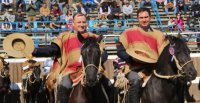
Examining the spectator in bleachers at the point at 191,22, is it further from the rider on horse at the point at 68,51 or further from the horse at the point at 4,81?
the rider on horse at the point at 68,51

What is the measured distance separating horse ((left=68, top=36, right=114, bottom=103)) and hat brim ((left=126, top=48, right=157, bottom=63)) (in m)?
0.61

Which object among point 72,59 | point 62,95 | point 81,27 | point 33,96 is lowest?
point 33,96

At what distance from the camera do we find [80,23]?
8359 millimetres

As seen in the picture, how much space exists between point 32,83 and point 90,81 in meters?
9.99

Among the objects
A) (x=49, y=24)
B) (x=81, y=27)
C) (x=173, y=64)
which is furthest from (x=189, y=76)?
(x=49, y=24)

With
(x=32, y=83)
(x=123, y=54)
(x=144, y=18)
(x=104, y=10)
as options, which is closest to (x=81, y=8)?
(x=104, y=10)

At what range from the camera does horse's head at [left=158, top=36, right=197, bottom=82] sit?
7.66m

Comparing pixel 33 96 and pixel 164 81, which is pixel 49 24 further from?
pixel 164 81

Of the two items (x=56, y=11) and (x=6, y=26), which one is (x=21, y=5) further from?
(x=6, y=26)

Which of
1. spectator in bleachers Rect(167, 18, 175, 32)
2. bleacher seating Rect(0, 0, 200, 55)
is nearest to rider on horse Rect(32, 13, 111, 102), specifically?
bleacher seating Rect(0, 0, 200, 55)

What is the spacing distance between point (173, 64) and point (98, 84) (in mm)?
1201

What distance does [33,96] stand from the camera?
17.3 metres

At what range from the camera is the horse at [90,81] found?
7438 mm

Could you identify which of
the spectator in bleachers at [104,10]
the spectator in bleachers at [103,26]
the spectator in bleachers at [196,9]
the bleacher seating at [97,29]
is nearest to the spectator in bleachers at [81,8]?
the bleacher seating at [97,29]
